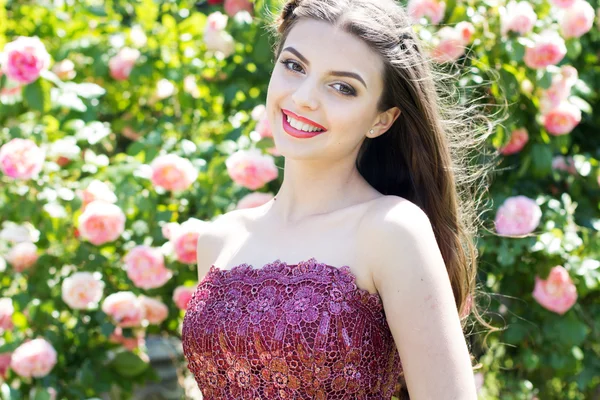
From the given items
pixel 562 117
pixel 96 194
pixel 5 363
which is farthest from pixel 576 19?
pixel 5 363

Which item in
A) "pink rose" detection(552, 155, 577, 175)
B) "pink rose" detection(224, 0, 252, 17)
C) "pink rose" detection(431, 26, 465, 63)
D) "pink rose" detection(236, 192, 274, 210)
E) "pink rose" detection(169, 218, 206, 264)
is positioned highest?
"pink rose" detection(431, 26, 465, 63)

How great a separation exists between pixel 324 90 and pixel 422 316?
522 mm

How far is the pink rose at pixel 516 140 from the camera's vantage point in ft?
10.3

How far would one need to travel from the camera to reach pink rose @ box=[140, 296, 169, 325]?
10.0 feet

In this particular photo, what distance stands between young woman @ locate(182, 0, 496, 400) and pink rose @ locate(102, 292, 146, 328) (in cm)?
86

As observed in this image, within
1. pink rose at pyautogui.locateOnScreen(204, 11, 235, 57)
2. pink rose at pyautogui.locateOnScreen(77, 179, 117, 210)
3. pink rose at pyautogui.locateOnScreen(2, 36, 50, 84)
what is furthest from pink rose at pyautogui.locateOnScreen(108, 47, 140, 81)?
pink rose at pyautogui.locateOnScreen(77, 179, 117, 210)

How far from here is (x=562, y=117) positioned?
3094mm

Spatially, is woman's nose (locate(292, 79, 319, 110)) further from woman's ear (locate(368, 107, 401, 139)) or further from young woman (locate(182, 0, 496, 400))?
woman's ear (locate(368, 107, 401, 139))

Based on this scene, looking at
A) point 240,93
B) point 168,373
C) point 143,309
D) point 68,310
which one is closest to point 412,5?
point 240,93

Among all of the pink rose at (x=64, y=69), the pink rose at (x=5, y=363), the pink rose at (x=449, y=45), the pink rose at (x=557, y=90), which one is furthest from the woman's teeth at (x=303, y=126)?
the pink rose at (x=64, y=69)

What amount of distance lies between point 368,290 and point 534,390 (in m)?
1.78

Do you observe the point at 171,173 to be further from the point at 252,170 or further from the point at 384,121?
the point at 384,121

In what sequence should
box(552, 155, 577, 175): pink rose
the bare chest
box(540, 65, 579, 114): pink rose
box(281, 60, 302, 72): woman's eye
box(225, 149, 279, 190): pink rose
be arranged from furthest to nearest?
box(552, 155, 577, 175): pink rose
box(540, 65, 579, 114): pink rose
box(225, 149, 279, 190): pink rose
box(281, 60, 302, 72): woman's eye
the bare chest

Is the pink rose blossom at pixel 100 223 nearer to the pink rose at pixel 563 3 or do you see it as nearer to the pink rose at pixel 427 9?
the pink rose at pixel 427 9
